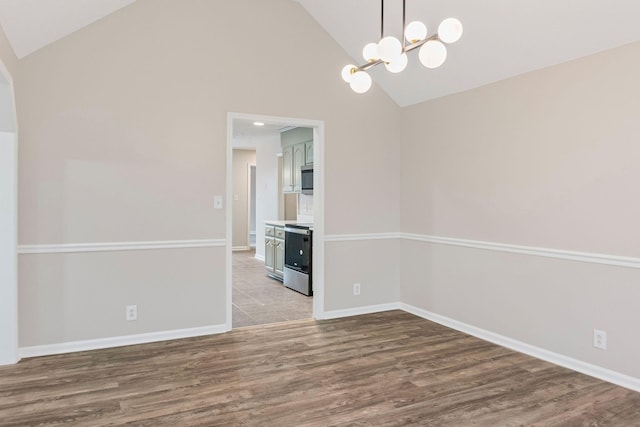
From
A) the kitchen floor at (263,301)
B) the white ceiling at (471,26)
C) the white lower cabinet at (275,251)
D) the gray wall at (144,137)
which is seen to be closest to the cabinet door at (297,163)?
the white lower cabinet at (275,251)

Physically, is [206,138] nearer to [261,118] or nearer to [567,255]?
[261,118]

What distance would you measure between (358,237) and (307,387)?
6.84 feet

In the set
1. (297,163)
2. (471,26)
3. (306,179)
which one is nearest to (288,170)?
(297,163)

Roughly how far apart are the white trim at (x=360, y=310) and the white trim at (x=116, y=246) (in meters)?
1.38

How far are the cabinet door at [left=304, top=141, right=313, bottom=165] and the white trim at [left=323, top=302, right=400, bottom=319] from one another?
2595mm

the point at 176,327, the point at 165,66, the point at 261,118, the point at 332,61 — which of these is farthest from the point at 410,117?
the point at 176,327

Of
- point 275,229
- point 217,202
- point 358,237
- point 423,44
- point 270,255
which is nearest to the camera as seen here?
point 423,44

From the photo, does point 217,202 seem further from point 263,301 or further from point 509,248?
point 509,248

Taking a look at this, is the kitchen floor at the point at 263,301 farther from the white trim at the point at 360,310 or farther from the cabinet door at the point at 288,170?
the cabinet door at the point at 288,170

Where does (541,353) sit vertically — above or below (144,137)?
below

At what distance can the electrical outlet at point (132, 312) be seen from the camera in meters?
3.78

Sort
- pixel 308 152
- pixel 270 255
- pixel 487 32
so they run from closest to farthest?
pixel 487 32 → pixel 308 152 → pixel 270 255

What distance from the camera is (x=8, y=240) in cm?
323

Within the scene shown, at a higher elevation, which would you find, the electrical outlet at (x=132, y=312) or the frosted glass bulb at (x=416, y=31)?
the frosted glass bulb at (x=416, y=31)
